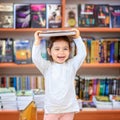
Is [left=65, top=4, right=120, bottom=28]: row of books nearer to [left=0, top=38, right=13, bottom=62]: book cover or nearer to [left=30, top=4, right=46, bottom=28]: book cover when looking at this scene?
[left=30, top=4, right=46, bottom=28]: book cover

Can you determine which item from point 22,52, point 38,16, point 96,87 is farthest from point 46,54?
point 96,87

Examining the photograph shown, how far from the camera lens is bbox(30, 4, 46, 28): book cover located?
110 inches

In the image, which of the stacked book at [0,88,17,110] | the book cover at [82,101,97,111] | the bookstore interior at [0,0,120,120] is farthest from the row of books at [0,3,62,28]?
the book cover at [82,101,97,111]

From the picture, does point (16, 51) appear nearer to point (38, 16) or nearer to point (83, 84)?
point (38, 16)

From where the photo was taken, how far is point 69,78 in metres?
1.95

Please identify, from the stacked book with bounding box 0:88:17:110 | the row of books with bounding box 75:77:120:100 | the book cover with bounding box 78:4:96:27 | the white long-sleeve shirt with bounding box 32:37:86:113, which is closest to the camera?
the white long-sleeve shirt with bounding box 32:37:86:113

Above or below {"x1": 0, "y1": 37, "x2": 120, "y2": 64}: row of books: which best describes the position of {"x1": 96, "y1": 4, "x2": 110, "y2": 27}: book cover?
above

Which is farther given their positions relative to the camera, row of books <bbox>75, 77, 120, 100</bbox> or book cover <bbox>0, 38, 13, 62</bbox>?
row of books <bbox>75, 77, 120, 100</bbox>

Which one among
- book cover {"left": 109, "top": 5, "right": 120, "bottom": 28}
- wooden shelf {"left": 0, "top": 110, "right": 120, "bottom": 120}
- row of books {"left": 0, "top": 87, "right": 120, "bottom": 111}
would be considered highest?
book cover {"left": 109, "top": 5, "right": 120, "bottom": 28}

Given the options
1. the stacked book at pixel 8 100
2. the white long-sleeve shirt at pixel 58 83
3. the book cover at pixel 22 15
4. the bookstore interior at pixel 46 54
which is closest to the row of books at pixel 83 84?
the bookstore interior at pixel 46 54

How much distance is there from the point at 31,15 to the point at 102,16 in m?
0.68

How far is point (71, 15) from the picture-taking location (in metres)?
2.87

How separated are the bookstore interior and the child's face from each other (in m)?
0.85

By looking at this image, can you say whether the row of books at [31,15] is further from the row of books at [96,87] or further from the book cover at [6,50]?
the row of books at [96,87]
